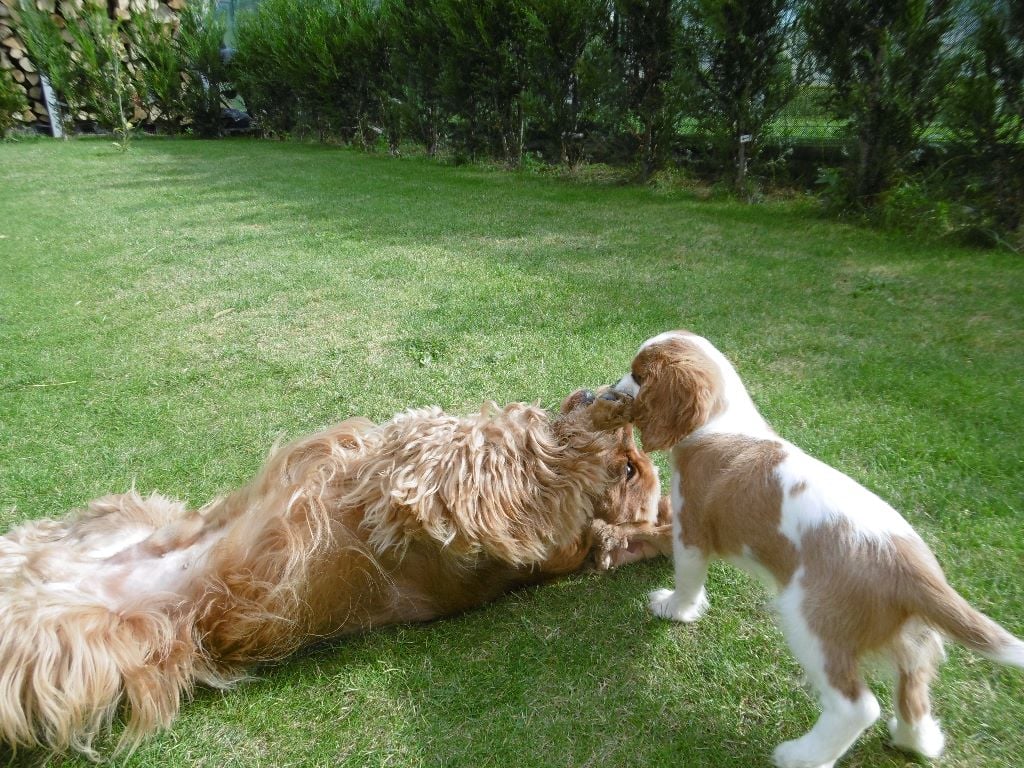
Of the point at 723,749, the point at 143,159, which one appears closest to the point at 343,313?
the point at 723,749

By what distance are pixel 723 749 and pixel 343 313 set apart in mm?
3526

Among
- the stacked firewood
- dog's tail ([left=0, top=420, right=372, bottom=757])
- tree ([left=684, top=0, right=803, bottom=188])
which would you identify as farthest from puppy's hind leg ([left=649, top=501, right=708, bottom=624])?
the stacked firewood

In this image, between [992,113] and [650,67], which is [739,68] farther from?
[992,113]

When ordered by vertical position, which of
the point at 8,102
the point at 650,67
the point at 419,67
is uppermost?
the point at 419,67

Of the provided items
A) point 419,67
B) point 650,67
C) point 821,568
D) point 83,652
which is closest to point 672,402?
point 821,568

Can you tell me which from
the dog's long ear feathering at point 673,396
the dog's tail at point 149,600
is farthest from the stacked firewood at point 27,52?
the dog's long ear feathering at point 673,396

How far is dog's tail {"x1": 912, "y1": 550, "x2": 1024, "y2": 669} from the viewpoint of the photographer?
1.41 metres

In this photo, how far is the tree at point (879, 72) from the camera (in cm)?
603

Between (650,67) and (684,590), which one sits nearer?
(684,590)

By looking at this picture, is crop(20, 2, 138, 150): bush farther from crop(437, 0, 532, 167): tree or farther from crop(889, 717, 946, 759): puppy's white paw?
crop(889, 717, 946, 759): puppy's white paw

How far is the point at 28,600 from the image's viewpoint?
198 centimetres

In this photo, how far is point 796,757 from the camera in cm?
165

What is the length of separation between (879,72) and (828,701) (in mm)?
6495

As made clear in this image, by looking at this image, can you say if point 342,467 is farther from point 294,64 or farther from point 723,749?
point 294,64
